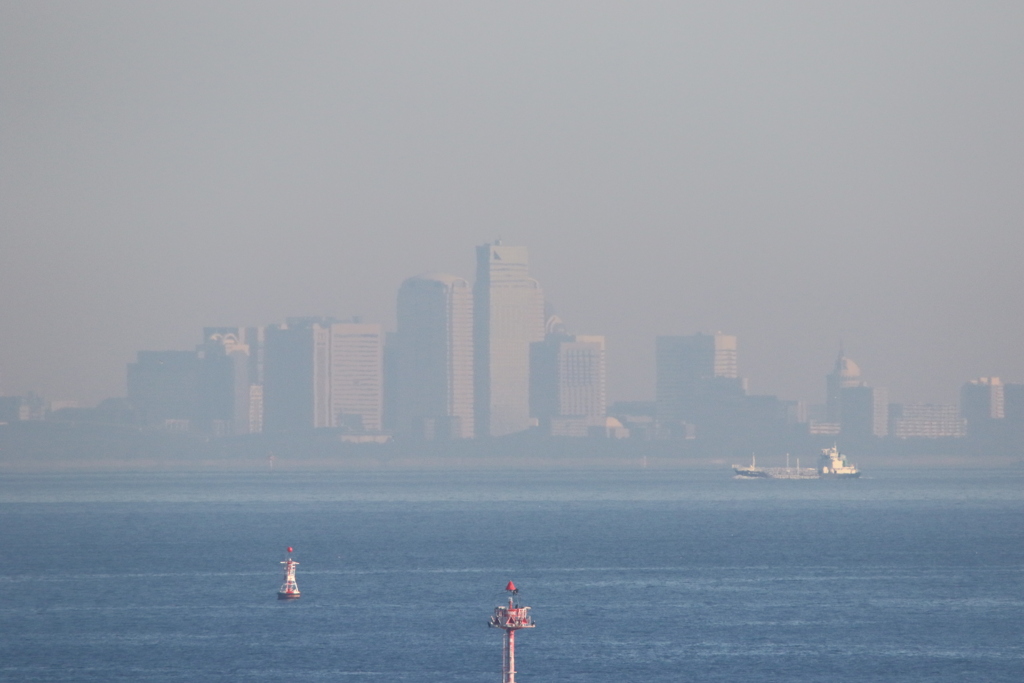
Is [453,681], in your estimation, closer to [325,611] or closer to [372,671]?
[372,671]

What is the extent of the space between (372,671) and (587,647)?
11.8 m

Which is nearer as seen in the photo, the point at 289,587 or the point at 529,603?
the point at 529,603

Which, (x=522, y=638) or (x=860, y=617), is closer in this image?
(x=522, y=638)

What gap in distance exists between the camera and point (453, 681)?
65562 mm

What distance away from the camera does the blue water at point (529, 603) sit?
69500 millimetres

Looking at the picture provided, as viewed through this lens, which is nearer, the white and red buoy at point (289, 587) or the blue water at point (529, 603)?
the blue water at point (529, 603)

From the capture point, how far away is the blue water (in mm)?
69500

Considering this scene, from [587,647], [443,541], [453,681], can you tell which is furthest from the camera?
[443,541]

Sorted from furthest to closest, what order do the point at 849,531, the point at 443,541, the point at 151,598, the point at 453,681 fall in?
1. the point at 849,531
2. the point at 443,541
3. the point at 151,598
4. the point at 453,681

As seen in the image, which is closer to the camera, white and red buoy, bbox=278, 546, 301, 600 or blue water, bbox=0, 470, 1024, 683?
blue water, bbox=0, 470, 1024, 683

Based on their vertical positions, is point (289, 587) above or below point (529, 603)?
above

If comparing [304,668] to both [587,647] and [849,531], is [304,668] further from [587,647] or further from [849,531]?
[849,531]

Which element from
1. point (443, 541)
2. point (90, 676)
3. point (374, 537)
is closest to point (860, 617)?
point (90, 676)

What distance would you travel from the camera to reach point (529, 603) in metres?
91.6
